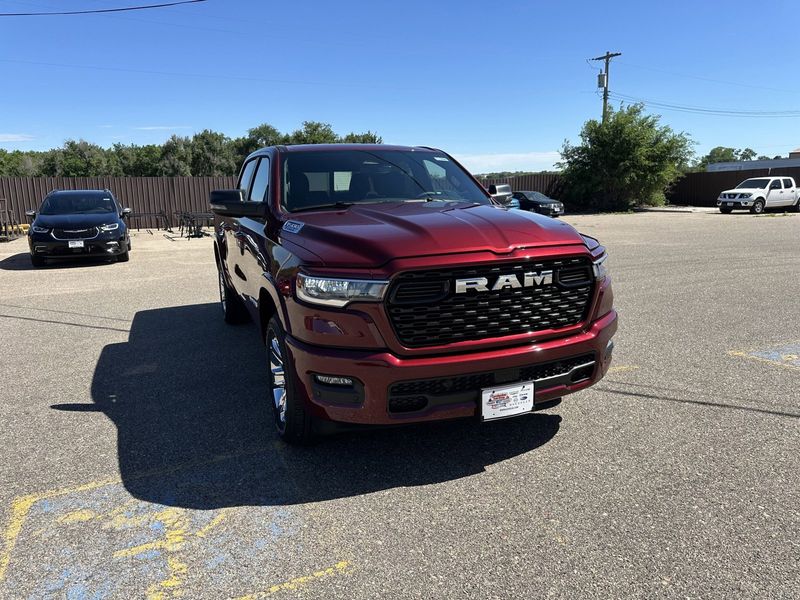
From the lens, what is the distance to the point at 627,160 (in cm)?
3434

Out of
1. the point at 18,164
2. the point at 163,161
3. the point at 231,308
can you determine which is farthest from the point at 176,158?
the point at 231,308

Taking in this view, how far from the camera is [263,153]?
5289mm

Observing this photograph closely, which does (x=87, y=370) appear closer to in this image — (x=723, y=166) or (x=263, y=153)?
(x=263, y=153)

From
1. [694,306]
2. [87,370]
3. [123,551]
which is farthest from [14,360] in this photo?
[694,306]

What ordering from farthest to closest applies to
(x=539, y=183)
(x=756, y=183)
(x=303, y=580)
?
(x=539, y=183) < (x=756, y=183) < (x=303, y=580)

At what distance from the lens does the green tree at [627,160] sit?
113 ft

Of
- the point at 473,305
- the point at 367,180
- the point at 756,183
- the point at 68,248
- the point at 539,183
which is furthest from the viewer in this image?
the point at 539,183

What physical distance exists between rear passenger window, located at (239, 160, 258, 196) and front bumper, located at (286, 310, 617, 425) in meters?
2.93

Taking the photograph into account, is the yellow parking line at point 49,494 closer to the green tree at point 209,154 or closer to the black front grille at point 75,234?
the black front grille at point 75,234

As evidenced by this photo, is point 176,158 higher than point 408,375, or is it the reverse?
point 176,158

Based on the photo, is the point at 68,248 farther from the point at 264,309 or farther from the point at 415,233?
the point at 415,233

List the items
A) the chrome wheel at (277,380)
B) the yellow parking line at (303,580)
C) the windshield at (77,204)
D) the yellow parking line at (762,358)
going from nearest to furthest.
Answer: the yellow parking line at (303,580) < the chrome wheel at (277,380) < the yellow parking line at (762,358) < the windshield at (77,204)

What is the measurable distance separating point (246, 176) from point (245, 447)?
329 centimetres

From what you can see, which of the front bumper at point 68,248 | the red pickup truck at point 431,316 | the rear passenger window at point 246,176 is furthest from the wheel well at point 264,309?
the front bumper at point 68,248
